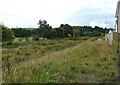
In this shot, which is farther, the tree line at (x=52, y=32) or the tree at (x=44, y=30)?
the tree at (x=44, y=30)

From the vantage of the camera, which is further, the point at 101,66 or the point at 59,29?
the point at 59,29

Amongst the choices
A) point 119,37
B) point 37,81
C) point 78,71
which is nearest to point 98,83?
point 78,71

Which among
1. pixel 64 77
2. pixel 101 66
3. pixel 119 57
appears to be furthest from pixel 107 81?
pixel 119 57

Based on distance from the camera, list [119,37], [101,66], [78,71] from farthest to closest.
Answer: [119,37] → [101,66] → [78,71]

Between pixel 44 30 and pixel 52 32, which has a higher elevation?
pixel 44 30

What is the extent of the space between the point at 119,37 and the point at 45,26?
186 feet

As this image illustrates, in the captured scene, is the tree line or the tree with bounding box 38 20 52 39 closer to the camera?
the tree line

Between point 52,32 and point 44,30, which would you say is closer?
point 52,32

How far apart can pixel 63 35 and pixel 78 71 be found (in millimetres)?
59955

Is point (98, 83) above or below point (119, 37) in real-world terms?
below

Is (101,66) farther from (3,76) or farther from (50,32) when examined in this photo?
(50,32)

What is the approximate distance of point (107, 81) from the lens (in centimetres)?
865

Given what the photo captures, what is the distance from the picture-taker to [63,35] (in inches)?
2763

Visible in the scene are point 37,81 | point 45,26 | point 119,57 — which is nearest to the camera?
point 37,81
